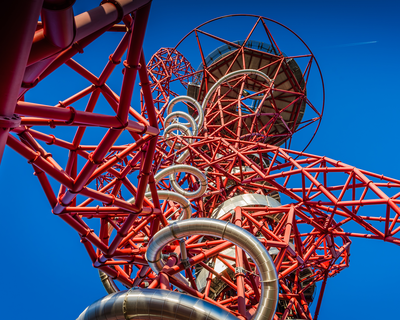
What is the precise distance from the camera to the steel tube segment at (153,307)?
6.36 m

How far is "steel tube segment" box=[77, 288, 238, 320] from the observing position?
6.36 meters

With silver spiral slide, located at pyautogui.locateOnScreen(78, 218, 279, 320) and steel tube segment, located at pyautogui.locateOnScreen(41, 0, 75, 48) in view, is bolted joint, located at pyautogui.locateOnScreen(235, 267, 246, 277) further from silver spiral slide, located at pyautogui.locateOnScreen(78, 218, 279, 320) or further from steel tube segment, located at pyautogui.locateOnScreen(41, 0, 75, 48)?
steel tube segment, located at pyautogui.locateOnScreen(41, 0, 75, 48)

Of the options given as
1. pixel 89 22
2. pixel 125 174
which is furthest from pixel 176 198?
pixel 89 22

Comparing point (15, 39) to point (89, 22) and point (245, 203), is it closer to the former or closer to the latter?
point (89, 22)

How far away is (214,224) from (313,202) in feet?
22.3

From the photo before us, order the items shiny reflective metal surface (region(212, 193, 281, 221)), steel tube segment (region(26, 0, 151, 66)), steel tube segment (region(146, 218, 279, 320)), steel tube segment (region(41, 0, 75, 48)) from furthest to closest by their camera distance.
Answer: shiny reflective metal surface (region(212, 193, 281, 221)), steel tube segment (region(146, 218, 279, 320)), steel tube segment (region(26, 0, 151, 66)), steel tube segment (region(41, 0, 75, 48))

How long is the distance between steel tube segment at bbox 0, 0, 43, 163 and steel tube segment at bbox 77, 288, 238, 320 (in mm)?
5352

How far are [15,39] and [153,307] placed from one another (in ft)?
19.3

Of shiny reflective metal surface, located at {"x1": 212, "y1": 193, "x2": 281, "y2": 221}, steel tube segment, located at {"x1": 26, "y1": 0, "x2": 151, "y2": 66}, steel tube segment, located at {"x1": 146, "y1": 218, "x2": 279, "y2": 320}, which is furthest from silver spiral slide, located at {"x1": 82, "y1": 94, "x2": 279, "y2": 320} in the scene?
shiny reflective metal surface, located at {"x1": 212, "y1": 193, "x2": 281, "y2": 221}

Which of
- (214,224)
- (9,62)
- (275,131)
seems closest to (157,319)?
(214,224)

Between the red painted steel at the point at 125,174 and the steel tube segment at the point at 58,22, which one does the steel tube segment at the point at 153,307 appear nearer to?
the red painted steel at the point at 125,174

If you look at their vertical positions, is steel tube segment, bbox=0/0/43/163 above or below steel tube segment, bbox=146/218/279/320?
below

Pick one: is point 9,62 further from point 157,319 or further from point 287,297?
point 287,297

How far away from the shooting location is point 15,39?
261cm
